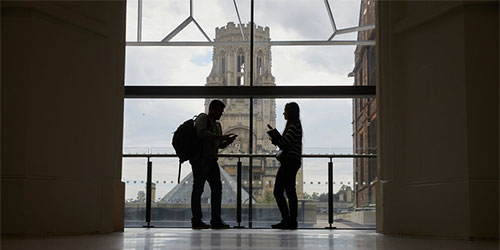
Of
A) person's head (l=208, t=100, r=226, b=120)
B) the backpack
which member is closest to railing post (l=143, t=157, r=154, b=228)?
the backpack

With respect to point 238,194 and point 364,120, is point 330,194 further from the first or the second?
point 364,120

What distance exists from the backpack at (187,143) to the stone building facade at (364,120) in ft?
8.46

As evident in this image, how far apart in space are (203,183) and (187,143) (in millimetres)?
494

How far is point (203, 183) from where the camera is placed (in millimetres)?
6930

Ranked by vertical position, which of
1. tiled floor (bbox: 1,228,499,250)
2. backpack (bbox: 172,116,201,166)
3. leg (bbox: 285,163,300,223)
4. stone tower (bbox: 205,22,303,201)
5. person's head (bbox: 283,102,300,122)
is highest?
stone tower (bbox: 205,22,303,201)

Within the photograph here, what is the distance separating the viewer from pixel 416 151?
5172 mm

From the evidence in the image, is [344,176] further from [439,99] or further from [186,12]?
[186,12]

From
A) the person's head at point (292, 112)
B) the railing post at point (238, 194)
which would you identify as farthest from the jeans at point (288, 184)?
the railing post at point (238, 194)

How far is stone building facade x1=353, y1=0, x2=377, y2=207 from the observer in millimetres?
8703

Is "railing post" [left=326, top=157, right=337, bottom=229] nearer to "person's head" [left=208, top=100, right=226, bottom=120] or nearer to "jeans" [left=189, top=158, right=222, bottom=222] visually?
"jeans" [left=189, top=158, right=222, bottom=222]

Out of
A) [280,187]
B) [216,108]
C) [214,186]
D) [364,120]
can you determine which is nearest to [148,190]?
[214,186]

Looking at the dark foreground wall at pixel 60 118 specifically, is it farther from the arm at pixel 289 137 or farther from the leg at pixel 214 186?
the arm at pixel 289 137

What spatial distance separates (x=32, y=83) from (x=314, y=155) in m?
4.88

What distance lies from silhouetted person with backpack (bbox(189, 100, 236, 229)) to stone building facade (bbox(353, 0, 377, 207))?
7.58ft
